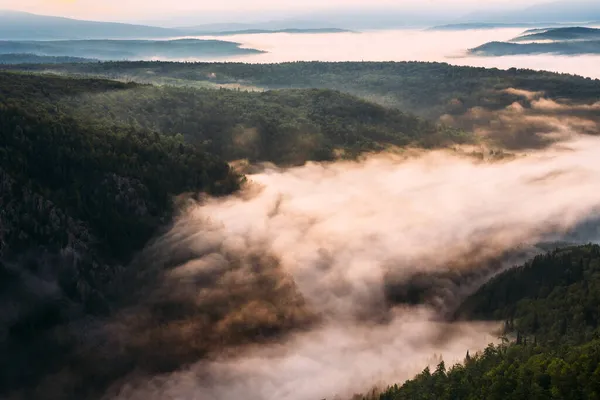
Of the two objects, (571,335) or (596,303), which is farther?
(596,303)

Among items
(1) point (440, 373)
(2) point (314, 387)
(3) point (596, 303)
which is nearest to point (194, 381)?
(2) point (314, 387)

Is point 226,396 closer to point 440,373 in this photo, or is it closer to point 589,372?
point 440,373

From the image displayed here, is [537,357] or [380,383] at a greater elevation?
[537,357]

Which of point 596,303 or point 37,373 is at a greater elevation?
point 596,303

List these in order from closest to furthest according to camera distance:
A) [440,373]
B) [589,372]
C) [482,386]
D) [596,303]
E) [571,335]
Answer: [589,372]
[482,386]
[440,373]
[571,335]
[596,303]

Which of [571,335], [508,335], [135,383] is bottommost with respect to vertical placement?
[135,383]

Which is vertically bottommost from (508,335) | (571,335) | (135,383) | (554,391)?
(135,383)

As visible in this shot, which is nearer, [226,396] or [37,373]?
[226,396]

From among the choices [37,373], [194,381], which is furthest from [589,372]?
[37,373]

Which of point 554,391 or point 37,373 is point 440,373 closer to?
point 554,391

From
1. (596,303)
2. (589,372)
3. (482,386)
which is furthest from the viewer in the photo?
(596,303)
